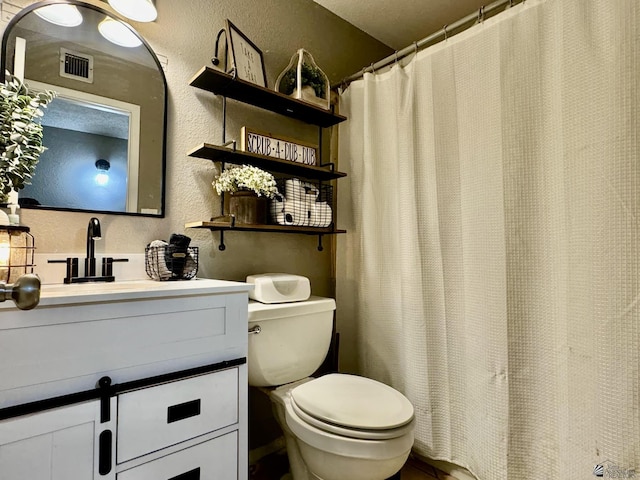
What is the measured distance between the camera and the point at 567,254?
3.55 ft

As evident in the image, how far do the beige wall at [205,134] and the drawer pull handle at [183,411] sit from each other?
1.99ft

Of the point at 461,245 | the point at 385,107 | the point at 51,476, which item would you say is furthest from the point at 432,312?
the point at 51,476

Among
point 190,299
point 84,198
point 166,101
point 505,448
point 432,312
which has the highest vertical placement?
point 166,101

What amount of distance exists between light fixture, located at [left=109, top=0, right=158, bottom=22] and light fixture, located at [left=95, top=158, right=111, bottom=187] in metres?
0.54

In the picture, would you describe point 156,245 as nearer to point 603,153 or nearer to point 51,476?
point 51,476

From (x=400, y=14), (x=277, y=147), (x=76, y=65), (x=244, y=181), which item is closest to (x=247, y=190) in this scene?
(x=244, y=181)

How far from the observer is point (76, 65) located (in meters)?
1.14

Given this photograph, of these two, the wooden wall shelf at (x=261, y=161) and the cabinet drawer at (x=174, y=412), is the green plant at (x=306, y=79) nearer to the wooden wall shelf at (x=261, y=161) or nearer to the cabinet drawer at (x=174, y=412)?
the wooden wall shelf at (x=261, y=161)

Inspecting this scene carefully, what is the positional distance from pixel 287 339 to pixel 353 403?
13.3 inches

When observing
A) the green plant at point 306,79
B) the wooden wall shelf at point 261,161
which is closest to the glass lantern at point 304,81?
the green plant at point 306,79

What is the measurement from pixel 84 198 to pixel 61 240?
0.50ft

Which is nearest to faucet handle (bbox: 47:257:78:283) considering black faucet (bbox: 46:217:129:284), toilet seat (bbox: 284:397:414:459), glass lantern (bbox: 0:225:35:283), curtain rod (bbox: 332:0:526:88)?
black faucet (bbox: 46:217:129:284)

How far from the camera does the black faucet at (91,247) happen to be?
1.06 meters

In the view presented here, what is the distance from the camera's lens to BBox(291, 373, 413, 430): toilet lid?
39.9 inches
